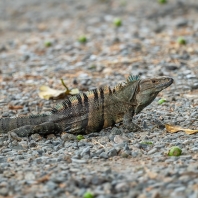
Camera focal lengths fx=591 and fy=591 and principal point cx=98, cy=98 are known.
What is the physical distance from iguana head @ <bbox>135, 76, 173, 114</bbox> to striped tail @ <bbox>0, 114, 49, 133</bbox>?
1190mm

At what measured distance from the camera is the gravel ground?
560cm

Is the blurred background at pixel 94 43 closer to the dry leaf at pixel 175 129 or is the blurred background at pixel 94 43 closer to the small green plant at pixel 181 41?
the small green plant at pixel 181 41

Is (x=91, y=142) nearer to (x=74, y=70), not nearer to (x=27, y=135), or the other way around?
(x=27, y=135)

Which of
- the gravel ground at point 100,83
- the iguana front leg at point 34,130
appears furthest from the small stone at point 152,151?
the iguana front leg at point 34,130

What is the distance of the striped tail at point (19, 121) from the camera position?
7.44 meters

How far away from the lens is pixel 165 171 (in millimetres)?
5684

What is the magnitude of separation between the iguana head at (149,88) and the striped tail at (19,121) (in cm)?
119

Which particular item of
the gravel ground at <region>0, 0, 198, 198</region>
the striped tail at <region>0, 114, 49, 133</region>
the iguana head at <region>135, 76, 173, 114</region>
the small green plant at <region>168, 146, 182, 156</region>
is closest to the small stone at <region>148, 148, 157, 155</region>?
the gravel ground at <region>0, 0, 198, 198</region>

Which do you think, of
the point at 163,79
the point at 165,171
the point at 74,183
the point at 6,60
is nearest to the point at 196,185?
the point at 165,171

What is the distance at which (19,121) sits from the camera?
7.46 meters

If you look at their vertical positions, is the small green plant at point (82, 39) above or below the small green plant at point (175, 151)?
above

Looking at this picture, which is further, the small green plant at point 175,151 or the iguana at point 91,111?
the iguana at point 91,111

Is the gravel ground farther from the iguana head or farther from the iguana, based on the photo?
the iguana head

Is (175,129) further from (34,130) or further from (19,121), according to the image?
(19,121)
